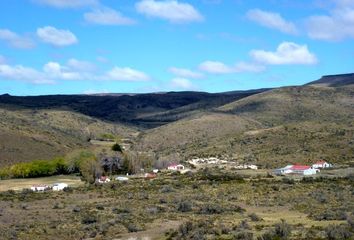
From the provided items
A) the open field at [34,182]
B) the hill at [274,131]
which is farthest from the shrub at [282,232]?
the hill at [274,131]

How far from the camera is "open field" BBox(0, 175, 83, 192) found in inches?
2702

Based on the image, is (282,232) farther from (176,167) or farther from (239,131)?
(239,131)

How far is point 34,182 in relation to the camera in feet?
244

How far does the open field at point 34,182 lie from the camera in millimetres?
68625

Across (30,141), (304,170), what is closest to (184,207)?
(304,170)

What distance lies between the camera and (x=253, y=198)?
4809 centimetres

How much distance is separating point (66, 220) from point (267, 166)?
52904 mm

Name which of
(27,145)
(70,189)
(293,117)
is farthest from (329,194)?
(293,117)

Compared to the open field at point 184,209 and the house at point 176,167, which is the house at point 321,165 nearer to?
the open field at point 184,209

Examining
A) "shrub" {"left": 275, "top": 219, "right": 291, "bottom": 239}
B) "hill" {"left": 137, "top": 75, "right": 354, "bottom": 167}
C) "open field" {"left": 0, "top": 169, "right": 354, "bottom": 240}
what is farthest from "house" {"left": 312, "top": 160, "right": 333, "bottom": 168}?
"shrub" {"left": 275, "top": 219, "right": 291, "bottom": 239}

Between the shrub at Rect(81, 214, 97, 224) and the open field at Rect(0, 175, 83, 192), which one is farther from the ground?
the shrub at Rect(81, 214, 97, 224)

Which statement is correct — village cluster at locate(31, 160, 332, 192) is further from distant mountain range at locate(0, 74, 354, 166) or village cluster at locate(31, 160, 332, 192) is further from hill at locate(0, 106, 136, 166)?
hill at locate(0, 106, 136, 166)

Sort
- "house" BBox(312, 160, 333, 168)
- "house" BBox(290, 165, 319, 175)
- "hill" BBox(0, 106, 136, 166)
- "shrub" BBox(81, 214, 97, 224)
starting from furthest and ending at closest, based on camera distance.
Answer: "hill" BBox(0, 106, 136, 166) → "house" BBox(312, 160, 333, 168) → "house" BBox(290, 165, 319, 175) → "shrub" BBox(81, 214, 97, 224)

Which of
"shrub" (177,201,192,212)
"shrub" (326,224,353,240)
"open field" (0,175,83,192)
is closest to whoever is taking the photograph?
"shrub" (326,224,353,240)
